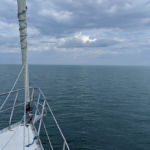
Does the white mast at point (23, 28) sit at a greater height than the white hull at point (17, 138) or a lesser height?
greater

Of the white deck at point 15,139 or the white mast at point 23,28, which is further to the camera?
the white mast at point 23,28

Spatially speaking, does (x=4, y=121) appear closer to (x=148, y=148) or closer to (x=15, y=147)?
(x=15, y=147)

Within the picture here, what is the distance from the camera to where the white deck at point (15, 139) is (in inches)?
230

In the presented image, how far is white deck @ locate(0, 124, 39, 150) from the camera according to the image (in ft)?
19.1

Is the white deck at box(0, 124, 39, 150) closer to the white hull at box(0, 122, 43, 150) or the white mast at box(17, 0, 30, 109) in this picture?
the white hull at box(0, 122, 43, 150)

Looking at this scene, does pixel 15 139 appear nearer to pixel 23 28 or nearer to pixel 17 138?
pixel 17 138

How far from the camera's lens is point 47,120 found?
54.9 feet

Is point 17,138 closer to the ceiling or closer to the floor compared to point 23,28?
closer to the floor

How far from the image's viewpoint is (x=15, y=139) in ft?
21.0

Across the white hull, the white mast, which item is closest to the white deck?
the white hull

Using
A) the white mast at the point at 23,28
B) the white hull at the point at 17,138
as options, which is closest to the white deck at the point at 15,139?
the white hull at the point at 17,138

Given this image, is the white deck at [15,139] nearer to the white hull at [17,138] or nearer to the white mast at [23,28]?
the white hull at [17,138]

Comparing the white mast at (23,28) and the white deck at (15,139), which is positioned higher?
the white mast at (23,28)

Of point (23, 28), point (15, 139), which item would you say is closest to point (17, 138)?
point (15, 139)
